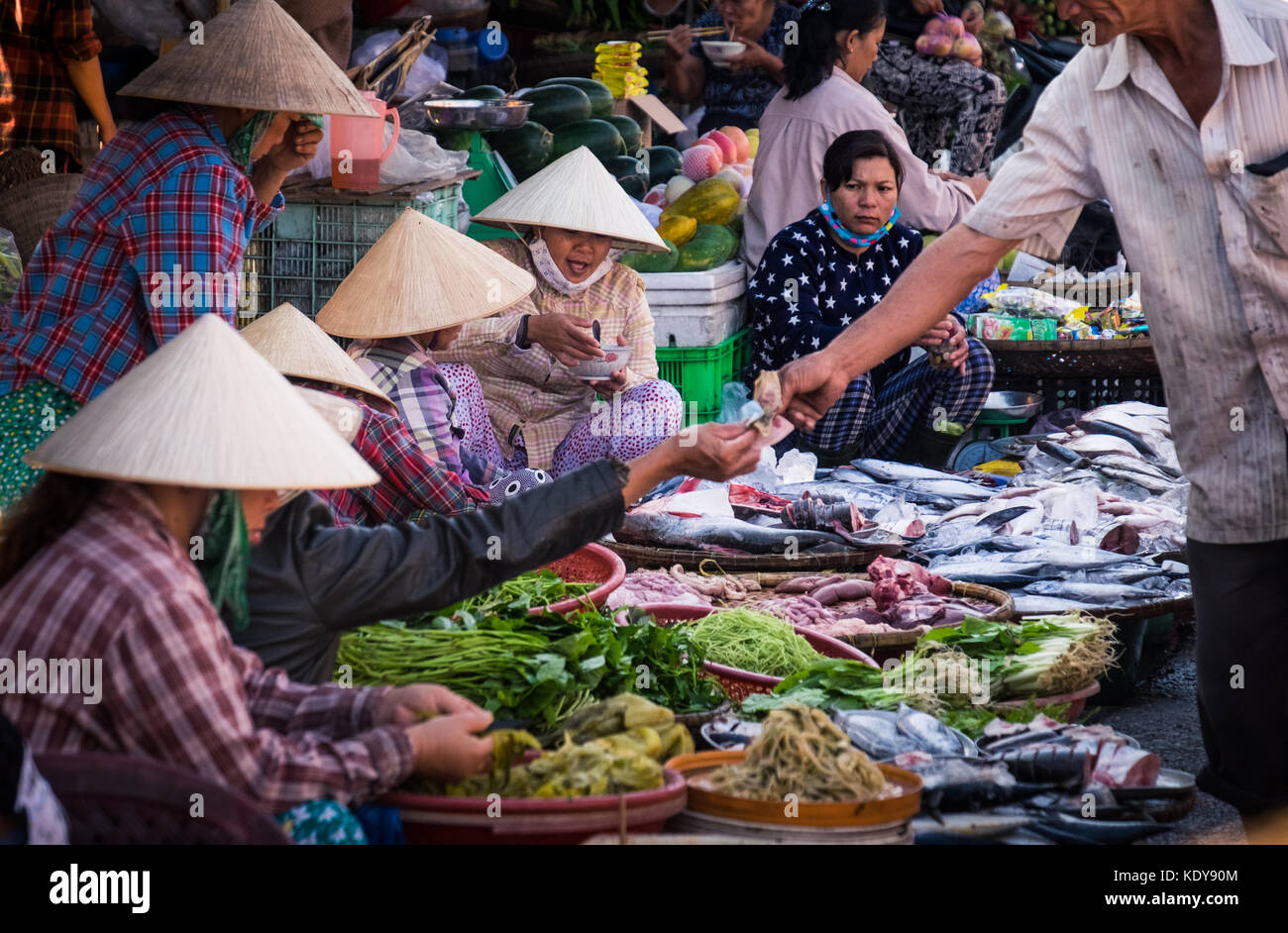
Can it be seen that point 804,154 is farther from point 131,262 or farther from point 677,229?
point 131,262

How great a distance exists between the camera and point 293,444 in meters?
2.43

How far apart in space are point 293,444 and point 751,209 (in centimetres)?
594

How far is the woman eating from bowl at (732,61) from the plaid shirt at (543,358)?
338 cm

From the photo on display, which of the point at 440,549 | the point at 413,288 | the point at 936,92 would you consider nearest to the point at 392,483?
the point at 413,288

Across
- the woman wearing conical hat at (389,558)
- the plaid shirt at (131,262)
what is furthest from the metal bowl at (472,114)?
the woman wearing conical hat at (389,558)

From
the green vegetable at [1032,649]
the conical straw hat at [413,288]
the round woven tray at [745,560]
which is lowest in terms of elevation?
the green vegetable at [1032,649]

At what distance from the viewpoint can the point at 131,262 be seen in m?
3.89

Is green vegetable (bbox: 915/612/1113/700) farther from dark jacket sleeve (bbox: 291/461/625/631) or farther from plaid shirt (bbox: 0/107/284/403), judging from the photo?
plaid shirt (bbox: 0/107/284/403)

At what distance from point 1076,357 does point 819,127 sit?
5.98ft

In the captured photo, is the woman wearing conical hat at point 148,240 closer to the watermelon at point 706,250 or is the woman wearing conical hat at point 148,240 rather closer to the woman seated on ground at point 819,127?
the watermelon at point 706,250

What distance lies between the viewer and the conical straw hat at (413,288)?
4.61m

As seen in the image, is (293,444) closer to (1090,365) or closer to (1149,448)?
(1149,448)

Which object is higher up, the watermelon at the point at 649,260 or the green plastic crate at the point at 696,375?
the watermelon at the point at 649,260
